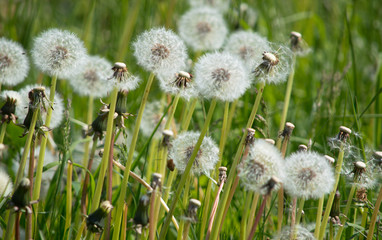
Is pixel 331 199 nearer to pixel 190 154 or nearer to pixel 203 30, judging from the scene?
pixel 190 154

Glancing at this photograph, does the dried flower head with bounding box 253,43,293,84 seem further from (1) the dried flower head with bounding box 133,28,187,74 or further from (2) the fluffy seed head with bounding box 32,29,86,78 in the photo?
(2) the fluffy seed head with bounding box 32,29,86,78

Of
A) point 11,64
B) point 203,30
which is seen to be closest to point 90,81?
point 11,64

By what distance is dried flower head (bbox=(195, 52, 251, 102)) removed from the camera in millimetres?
1500

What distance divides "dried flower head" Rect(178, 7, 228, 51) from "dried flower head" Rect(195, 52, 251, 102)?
3.76ft

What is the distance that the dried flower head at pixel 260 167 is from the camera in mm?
1308

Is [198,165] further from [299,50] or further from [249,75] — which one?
[299,50]

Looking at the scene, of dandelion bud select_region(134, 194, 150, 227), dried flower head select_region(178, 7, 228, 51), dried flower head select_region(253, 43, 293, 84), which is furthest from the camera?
dried flower head select_region(178, 7, 228, 51)

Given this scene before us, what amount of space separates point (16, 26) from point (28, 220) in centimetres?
277

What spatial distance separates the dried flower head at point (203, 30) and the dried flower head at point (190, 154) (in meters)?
1.19

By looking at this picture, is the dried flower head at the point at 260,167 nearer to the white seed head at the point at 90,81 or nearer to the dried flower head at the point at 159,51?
the dried flower head at the point at 159,51

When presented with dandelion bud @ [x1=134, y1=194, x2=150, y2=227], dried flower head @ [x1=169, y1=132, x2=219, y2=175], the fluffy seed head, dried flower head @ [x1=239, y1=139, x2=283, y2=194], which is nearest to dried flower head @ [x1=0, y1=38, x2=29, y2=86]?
the fluffy seed head

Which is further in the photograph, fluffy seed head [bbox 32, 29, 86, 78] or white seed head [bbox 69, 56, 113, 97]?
white seed head [bbox 69, 56, 113, 97]

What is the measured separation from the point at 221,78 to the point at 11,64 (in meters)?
0.91

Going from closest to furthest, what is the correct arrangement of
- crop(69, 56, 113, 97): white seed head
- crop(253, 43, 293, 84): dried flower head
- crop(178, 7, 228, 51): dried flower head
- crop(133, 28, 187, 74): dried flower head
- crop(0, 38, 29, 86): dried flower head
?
crop(253, 43, 293, 84): dried flower head, crop(133, 28, 187, 74): dried flower head, crop(0, 38, 29, 86): dried flower head, crop(69, 56, 113, 97): white seed head, crop(178, 7, 228, 51): dried flower head
